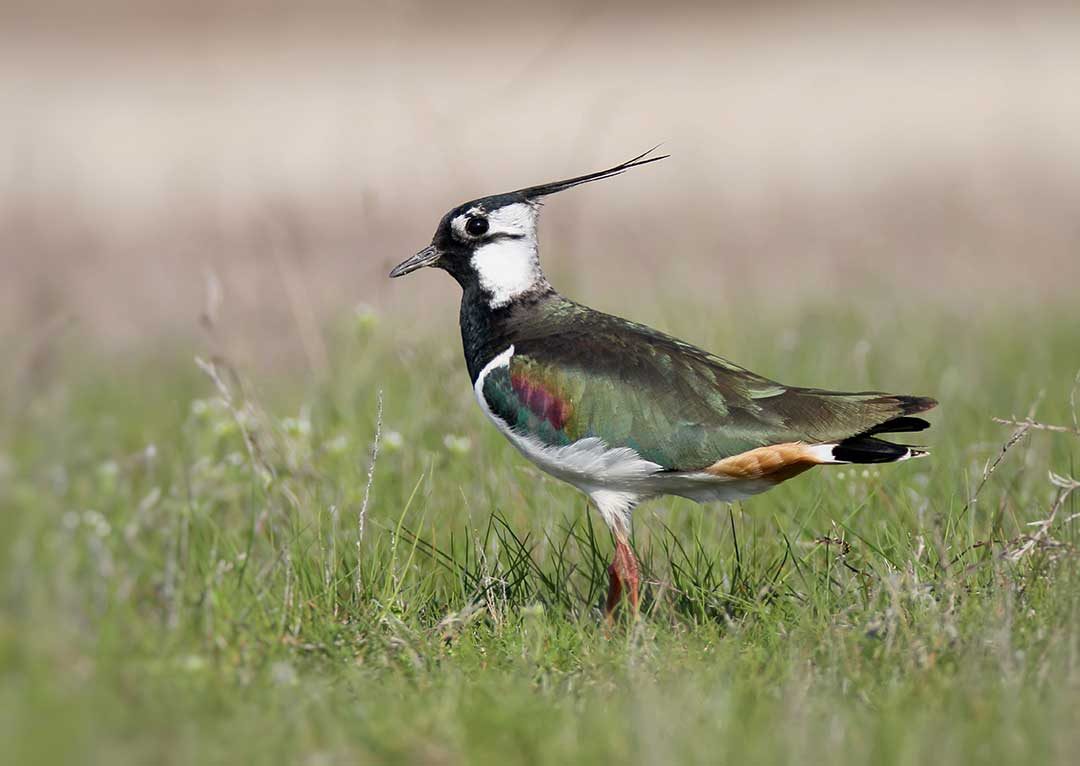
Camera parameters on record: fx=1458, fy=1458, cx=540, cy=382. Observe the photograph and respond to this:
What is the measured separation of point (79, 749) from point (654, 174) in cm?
1170

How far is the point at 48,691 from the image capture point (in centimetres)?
358

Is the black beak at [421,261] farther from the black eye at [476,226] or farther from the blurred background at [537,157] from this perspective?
the blurred background at [537,157]

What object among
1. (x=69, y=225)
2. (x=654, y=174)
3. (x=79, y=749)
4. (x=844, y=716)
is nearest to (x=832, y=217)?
(x=654, y=174)

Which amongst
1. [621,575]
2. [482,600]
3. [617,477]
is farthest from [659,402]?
[482,600]

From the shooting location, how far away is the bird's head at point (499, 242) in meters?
5.59

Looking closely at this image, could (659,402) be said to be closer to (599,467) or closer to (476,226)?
(599,467)

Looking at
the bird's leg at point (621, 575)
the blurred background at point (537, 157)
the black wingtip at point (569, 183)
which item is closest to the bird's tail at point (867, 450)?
the bird's leg at point (621, 575)

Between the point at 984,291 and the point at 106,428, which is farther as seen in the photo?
the point at 984,291

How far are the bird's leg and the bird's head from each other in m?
1.10

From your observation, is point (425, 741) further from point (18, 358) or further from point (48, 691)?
point (18, 358)

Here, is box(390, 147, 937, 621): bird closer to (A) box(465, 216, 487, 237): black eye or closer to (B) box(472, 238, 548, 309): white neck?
(B) box(472, 238, 548, 309): white neck

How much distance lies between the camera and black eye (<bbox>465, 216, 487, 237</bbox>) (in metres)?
5.62

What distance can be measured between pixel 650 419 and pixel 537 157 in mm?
9730

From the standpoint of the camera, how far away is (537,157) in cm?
1439
